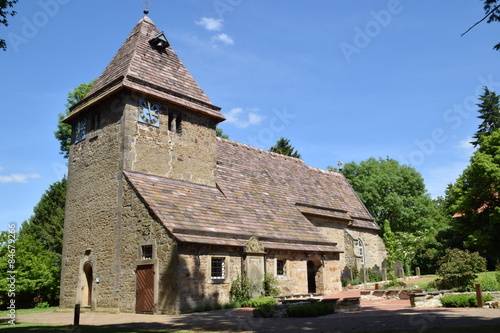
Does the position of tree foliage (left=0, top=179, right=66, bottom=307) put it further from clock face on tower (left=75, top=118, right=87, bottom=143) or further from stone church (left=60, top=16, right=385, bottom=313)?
clock face on tower (left=75, top=118, right=87, bottom=143)

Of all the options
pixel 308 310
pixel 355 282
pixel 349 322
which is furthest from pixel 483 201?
pixel 349 322

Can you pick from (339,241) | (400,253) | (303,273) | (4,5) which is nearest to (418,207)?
(400,253)

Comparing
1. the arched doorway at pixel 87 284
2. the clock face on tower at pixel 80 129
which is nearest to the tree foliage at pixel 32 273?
the arched doorway at pixel 87 284

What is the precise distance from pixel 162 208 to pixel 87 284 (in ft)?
21.6

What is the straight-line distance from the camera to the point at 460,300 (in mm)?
14414

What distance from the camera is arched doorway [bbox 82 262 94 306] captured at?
19.7 meters

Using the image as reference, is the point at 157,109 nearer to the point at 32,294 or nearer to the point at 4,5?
the point at 4,5

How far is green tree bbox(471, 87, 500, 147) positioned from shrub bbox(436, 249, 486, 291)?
110 feet

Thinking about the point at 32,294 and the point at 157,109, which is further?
the point at 32,294

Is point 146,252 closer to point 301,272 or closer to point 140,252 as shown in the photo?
point 140,252

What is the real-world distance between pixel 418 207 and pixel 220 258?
131 feet

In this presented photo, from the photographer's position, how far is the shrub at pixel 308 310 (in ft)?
44.2

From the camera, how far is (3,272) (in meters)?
23.1

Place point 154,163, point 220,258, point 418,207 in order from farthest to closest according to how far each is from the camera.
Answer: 1. point 418,207
2. point 154,163
3. point 220,258
